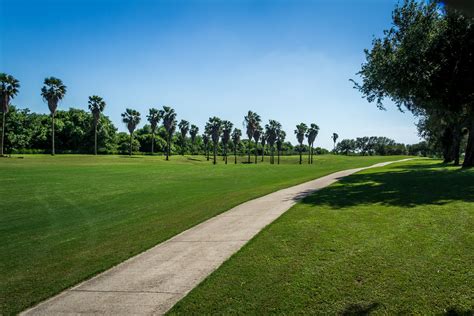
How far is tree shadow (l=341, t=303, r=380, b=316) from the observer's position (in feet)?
16.3

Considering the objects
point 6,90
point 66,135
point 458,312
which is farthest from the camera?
point 66,135

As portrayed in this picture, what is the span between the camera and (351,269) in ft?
21.2

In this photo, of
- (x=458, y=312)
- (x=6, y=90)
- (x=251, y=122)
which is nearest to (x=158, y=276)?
(x=458, y=312)

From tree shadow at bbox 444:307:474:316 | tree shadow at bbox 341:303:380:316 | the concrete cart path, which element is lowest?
the concrete cart path

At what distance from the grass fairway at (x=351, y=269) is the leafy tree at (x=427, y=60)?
10011mm

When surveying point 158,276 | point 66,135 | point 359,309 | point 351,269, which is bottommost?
point 158,276

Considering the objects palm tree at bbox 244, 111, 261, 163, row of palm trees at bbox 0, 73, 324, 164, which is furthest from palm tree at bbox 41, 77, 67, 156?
palm tree at bbox 244, 111, 261, 163

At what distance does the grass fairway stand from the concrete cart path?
43 cm

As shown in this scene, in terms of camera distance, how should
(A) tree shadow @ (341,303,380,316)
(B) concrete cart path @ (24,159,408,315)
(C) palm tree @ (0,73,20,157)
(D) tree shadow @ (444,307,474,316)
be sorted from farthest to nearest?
(C) palm tree @ (0,73,20,157) < (B) concrete cart path @ (24,159,408,315) < (A) tree shadow @ (341,303,380,316) < (D) tree shadow @ (444,307,474,316)

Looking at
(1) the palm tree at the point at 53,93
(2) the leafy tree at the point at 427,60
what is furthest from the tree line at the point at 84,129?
(2) the leafy tree at the point at 427,60

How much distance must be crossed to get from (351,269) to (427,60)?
Answer: 1802cm

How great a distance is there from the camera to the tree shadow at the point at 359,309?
497 cm

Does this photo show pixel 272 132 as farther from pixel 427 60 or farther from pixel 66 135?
pixel 427 60

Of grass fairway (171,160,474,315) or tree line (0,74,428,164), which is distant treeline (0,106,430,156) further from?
grass fairway (171,160,474,315)
